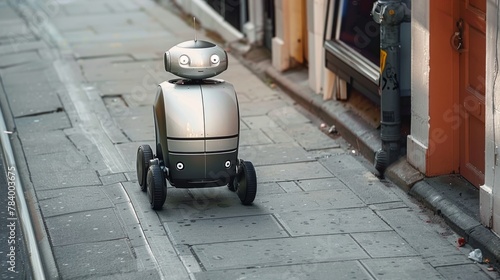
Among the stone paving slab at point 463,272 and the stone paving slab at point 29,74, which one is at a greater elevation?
the stone paving slab at point 463,272

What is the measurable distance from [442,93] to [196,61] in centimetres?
242

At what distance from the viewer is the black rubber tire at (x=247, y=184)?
981 centimetres

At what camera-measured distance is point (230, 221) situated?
31.6 ft

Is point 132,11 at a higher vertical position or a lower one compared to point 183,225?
lower

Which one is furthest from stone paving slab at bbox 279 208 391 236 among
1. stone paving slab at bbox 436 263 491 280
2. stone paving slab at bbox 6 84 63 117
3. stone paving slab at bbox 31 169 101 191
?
stone paving slab at bbox 6 84 63 117

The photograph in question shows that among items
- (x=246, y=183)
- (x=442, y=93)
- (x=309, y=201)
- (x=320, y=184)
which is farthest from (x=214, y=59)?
(x=442, y=93)

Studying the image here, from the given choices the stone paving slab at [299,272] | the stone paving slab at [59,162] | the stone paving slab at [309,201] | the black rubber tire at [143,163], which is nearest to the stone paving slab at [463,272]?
the stone paving slab at [299,272]

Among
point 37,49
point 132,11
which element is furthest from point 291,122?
point 132,11

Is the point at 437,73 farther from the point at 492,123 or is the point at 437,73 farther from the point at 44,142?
the point at 44,142

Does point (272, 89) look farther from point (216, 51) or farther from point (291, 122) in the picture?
point (216, 51)

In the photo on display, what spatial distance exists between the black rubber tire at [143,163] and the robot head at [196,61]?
100 cm

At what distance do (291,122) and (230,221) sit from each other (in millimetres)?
3608

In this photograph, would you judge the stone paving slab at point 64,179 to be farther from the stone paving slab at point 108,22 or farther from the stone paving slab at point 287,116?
the stone paving slab at point 108,22

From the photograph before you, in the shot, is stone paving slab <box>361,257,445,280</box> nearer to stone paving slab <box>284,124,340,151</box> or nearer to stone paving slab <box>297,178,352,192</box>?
stone paving slab <box>297,178,352,192</box>
